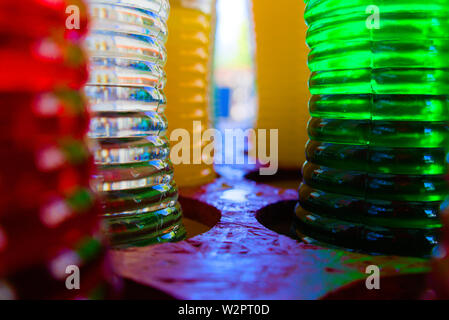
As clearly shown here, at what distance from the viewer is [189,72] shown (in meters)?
1.23

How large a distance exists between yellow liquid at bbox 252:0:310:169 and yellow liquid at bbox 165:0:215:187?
9.8 inches

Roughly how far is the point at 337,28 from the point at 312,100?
0.15 m

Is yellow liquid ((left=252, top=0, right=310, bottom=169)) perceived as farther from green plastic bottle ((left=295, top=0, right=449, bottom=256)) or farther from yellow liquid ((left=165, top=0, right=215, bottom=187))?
green plastic bottle ((left=295, top=0, right=449, bottom=256))

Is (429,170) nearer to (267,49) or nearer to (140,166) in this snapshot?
(140,166)

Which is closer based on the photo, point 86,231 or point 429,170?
point 86,231

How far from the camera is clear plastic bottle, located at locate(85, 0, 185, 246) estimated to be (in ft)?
2.30

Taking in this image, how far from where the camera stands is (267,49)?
1.52 m

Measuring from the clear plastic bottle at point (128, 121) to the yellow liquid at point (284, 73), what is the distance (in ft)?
2.48

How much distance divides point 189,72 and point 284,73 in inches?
16.9

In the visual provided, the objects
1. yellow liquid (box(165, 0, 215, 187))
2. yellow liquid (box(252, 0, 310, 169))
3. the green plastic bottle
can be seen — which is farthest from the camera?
yellow liquid (box(252, 0, 310, 169))

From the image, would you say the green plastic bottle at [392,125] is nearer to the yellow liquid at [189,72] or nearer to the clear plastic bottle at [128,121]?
the clear plastic bottle at [128,121]

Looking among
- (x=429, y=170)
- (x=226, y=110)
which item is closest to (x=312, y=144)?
(x=429, y=170)

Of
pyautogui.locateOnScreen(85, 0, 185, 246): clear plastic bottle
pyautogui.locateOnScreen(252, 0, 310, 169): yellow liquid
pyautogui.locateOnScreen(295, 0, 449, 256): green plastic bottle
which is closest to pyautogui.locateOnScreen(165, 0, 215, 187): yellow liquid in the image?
pyautogui.locateOnScreen(252, 0, 310, 169): yellow liquid

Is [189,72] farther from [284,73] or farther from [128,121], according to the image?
[128,121]
